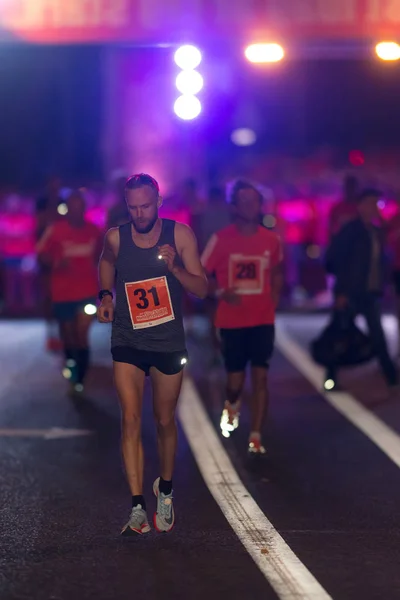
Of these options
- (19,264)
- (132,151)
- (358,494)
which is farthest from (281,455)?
(132,151)

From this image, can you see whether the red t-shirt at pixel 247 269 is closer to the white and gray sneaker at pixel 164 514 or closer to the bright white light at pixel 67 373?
the white and gray sneaker at pixel 164 514

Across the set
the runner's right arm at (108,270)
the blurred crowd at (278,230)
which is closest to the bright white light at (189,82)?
the blurred crowd at (278,230)

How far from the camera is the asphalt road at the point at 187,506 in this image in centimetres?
601

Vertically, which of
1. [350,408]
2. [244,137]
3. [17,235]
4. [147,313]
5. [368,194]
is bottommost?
[350,408]

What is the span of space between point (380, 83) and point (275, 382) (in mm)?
32620

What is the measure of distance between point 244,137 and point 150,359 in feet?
148

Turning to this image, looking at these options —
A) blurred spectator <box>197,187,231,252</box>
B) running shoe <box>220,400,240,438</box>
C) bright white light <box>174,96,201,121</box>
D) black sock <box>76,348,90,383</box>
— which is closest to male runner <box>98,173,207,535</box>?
running shoe <box>220,400,240,438</box>

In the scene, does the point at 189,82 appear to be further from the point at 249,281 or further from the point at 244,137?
the point at 244,137

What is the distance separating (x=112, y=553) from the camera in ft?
21.4

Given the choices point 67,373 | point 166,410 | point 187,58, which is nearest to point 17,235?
point 187,58

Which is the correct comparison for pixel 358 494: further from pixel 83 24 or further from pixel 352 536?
pixel 83 24

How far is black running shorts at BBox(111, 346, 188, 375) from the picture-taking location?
718 cm

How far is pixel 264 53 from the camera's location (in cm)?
1498

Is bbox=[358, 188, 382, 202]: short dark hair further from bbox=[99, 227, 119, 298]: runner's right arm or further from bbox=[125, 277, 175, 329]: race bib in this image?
bbox=[125, 277, 175, 329]: race bib
